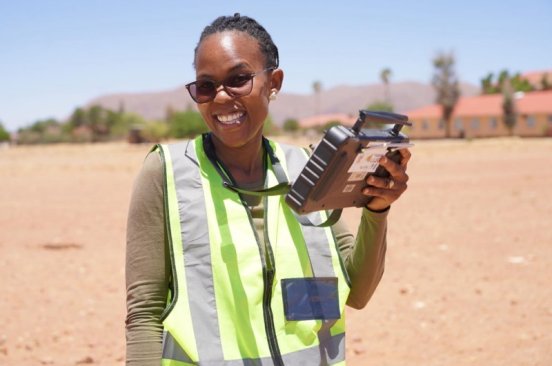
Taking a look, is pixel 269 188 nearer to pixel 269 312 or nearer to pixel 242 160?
pixel 242 160

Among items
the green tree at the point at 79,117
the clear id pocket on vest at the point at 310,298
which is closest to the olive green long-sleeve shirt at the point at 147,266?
the clear id pocket on vest at the point at 310,298

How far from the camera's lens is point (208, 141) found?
5.66 feet

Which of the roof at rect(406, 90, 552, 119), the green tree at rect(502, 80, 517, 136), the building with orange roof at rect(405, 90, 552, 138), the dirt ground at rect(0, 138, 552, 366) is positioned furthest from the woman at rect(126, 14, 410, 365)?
the roof at rect(406, 90, 552, 119)

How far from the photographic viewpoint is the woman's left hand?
5.14 feet

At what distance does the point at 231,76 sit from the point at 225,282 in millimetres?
523

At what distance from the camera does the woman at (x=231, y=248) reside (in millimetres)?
1540

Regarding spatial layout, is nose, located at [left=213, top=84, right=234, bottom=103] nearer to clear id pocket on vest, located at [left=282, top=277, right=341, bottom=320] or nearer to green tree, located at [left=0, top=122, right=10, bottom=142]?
clear id pocket on vest, located at [left=282, top=277, right=341, bottom=320]

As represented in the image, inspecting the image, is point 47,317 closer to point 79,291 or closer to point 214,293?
point 79,291

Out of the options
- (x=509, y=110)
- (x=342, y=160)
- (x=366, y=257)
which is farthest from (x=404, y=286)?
(x=509, y=110)

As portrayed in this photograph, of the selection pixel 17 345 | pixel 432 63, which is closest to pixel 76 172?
pixel 17 345

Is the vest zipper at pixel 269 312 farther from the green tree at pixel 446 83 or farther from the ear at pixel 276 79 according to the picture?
the green tree at pixel 446 83

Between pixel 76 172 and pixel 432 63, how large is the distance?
45.9m

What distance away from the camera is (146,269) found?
61.6 inches

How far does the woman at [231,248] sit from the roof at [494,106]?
59478 mm
